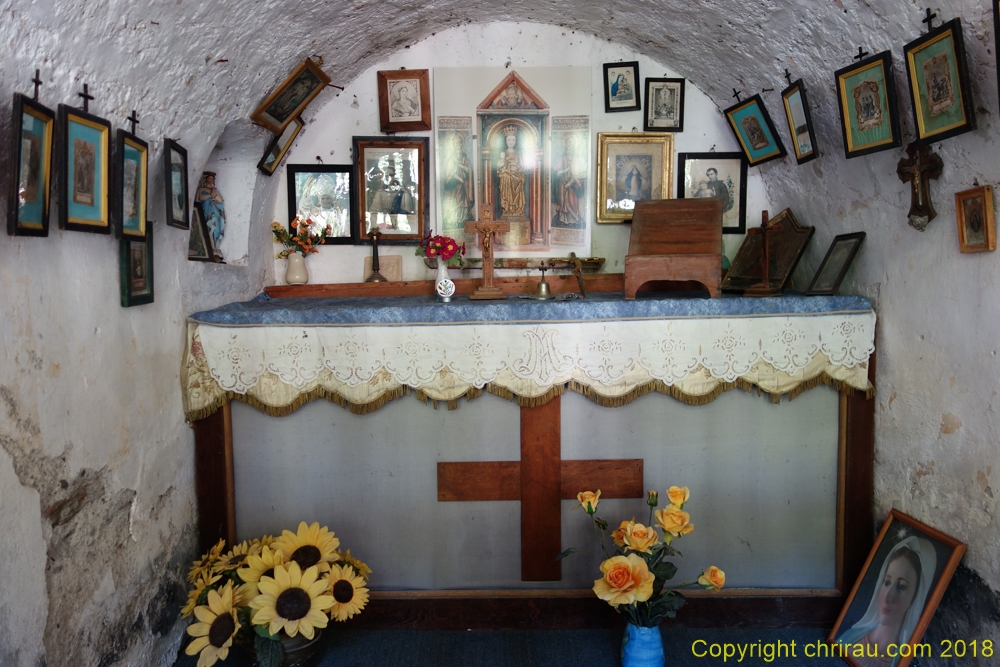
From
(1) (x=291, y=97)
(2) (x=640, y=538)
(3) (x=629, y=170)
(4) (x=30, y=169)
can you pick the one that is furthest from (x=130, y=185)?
(3) (x=629, y=170)

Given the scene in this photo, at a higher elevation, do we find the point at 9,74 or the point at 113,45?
the point at 113,45

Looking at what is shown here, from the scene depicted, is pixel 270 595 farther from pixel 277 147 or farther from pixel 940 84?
pixel 940 84

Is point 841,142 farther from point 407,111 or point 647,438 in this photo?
point 407,111

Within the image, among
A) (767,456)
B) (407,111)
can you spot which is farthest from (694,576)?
(407,111)

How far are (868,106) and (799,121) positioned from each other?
470 millimetres

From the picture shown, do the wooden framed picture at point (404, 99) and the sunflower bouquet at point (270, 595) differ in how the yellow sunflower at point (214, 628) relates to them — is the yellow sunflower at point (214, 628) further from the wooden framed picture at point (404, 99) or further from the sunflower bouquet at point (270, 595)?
the wooden framed picture at point (404, 99)

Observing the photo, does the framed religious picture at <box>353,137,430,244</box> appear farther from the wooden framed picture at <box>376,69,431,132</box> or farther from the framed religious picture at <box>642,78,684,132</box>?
the framed religious picture at <box>642,78,684,132</box>

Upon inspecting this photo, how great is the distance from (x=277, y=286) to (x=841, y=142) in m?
2.97

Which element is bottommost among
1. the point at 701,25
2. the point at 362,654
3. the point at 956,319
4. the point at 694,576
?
the point at 362,654

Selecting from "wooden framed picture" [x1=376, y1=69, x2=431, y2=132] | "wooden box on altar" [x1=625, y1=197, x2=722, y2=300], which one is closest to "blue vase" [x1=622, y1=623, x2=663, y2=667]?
"wooden box on altar" [x1=625, y1=197, x2=722, y2=300]

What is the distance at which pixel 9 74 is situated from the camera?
1.62m

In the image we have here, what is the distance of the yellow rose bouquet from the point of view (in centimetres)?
236

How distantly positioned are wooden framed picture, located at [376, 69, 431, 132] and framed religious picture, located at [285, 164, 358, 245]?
14.8 inches

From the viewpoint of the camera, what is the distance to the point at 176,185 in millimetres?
2523
